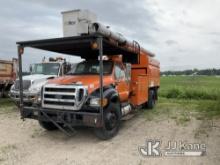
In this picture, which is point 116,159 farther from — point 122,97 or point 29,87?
point 29,87

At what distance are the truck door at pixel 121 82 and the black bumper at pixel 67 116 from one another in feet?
5.85

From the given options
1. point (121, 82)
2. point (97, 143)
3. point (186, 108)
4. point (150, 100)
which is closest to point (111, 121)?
point (97, 143)

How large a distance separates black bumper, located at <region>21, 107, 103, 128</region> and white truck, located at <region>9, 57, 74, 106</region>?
10.5 feet

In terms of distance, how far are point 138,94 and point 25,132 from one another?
12.9 ft

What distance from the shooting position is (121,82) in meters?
7.80

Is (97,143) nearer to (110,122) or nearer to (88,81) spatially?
(110,122)

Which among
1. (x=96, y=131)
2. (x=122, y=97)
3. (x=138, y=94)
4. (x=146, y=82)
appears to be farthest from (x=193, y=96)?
(x=96, y=131)

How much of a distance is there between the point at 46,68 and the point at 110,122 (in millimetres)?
6085

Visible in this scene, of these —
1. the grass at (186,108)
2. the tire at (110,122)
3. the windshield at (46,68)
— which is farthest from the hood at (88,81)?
the windshield at (46,68)

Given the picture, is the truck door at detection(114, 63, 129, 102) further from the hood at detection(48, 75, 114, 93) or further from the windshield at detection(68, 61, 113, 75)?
the hood at detection(48, 75, 114, 93)

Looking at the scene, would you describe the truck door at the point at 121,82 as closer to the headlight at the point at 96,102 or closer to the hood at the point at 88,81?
the hood at the point at 88,81

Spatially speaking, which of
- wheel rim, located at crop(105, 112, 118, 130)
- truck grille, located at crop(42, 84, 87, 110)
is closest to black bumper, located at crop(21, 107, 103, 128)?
truck grille, located at crop(42, 84, 87, 110)

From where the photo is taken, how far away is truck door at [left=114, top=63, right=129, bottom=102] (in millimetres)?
7586

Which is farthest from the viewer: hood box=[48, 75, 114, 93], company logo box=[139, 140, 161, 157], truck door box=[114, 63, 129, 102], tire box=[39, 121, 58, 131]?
truck door box=[114, 63, 129, 102]
